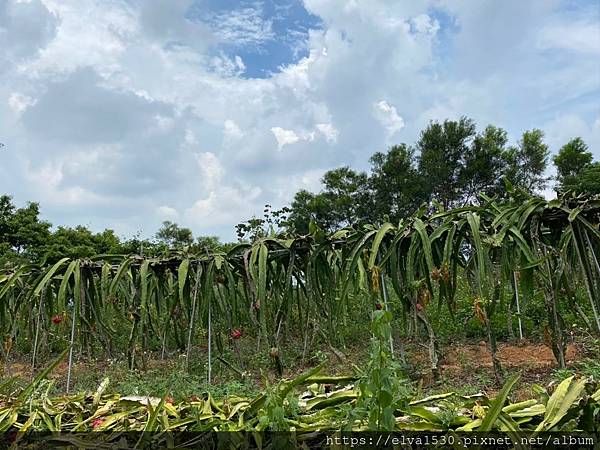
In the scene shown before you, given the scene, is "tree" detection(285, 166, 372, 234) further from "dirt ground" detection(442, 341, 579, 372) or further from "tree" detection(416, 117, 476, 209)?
"dirt ground" detection(442, 341, 579, 372)

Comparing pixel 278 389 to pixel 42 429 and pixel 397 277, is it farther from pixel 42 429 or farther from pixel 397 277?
pixel 397 277

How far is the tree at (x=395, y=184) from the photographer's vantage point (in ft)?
64.7

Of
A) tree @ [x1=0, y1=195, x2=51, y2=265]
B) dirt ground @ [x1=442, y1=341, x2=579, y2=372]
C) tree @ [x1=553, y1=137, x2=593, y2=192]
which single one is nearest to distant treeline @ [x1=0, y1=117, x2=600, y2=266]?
tree @ [x1=553, y1=137, x2=593, y2=192]

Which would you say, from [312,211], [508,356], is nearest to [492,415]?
[508,356]

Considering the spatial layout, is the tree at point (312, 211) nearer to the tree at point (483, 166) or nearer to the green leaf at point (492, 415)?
the tree at point (483, 166)

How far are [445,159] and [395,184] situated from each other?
2106 mm

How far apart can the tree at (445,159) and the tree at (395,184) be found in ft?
1.31

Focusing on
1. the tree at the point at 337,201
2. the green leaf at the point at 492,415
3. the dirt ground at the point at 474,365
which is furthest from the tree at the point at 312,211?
the green leaf at the point at 492,415

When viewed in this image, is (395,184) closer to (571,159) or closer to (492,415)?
(571,159)

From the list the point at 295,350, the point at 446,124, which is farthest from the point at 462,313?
the point at 446,124

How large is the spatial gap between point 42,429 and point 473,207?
163 centimetres

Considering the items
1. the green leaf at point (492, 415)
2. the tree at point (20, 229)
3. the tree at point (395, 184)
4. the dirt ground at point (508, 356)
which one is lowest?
the dirt ground at point (508, 356)

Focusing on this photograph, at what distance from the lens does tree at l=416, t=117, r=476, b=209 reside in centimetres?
1995

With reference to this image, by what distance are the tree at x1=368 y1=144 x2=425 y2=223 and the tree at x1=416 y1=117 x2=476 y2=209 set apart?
0.40 meters
